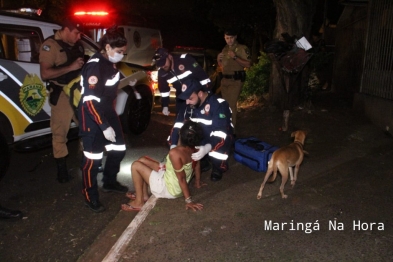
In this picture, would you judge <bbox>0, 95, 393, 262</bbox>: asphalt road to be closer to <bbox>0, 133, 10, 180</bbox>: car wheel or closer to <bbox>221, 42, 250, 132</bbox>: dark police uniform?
<bbox>0, 133, 10, 180</bbox>: car wheel

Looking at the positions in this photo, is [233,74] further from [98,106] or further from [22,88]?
[22,88]

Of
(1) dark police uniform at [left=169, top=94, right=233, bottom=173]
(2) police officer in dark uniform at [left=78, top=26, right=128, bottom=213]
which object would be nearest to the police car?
(2) police officer in dark uniform at [left=78, top=26, right=128, bottom=213]

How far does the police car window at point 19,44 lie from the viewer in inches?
190

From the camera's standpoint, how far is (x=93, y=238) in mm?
3660

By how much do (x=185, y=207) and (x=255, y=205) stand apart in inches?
28.1

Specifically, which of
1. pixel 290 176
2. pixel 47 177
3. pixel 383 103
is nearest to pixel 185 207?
pixel 290 176

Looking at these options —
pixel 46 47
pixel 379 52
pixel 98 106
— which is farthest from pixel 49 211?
pixel 379 52

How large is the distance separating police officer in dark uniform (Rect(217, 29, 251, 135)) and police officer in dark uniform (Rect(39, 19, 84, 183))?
2313mm

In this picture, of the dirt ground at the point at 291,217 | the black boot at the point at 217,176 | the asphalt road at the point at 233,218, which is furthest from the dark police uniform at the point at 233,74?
the black boot at the point at 217,176

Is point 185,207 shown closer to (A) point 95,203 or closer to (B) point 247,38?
(A) point 95,203

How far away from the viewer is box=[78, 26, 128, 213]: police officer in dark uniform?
378 centimetres

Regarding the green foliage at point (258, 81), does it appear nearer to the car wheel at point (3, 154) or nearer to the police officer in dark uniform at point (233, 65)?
the police officer in dark uniform at point (233, 65)

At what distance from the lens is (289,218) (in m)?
3.59

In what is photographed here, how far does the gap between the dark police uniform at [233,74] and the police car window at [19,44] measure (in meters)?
2.79
